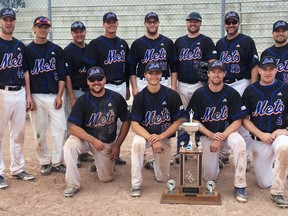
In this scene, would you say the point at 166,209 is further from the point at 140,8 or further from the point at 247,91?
the point at 140,8

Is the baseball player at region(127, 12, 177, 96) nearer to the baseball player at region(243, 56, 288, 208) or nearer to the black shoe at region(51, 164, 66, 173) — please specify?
the baseball player at region(243, 56, 288, 208)

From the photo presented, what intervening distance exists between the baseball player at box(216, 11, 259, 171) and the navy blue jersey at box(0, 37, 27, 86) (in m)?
2.60

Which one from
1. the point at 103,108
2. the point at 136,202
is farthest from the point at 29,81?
the point at 136,202

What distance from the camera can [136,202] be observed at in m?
4.24

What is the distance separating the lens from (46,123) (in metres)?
5.21

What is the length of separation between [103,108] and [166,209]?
58.5 inches

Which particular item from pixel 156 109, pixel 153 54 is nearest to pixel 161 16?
pixel 153 54

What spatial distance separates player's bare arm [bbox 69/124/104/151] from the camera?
459 cm

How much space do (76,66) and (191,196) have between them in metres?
2.41

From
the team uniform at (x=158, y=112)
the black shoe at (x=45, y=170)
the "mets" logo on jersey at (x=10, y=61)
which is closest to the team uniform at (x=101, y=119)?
the team uniform at (x=158, y=112)

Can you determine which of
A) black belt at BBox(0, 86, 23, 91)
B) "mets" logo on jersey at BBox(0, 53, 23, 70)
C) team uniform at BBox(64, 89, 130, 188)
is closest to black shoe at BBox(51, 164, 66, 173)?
team uniform at BBox(64, 89, 130, 188)

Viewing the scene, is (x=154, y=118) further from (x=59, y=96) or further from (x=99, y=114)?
(x=59, y=96)

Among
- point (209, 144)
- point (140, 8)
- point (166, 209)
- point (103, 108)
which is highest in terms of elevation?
point (140, 8)

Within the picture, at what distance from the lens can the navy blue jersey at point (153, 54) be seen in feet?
17.3
